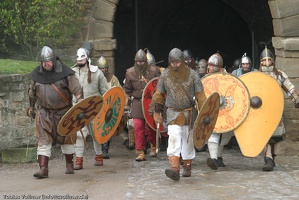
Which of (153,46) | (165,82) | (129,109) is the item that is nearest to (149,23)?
(153,46)

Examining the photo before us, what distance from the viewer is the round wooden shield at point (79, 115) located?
386 inches

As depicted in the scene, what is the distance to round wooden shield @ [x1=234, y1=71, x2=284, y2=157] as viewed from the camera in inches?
419

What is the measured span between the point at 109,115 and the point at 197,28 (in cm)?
878

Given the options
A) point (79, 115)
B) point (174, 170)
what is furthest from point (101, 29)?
point (174, 170)

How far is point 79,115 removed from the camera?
9930 millimetres

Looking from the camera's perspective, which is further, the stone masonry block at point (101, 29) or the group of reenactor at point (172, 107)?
the stone masonry block at point (101, 29)

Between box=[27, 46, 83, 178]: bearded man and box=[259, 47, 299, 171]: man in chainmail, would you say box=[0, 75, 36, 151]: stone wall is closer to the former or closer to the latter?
box=[27, 46, 83, 178]: bearded man

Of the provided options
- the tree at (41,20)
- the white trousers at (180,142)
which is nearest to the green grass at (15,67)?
the tree at (41,20)

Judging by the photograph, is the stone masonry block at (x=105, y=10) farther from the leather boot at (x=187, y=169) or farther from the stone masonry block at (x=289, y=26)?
the leather boot at (x=187, y=169)

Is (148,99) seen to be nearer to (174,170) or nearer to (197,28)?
(174,170)

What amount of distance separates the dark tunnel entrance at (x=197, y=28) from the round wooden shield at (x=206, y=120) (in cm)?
679

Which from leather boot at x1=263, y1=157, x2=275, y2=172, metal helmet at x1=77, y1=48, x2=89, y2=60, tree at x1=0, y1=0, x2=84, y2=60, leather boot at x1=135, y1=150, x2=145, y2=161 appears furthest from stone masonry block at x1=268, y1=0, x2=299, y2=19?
metal helmet at x1=77, y1=48, x2=89, y2=60

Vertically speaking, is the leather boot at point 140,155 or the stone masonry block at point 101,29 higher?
the stone masonry block at point 101,29

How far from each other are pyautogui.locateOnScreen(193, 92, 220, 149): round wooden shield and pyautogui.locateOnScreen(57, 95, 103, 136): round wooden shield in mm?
1205
